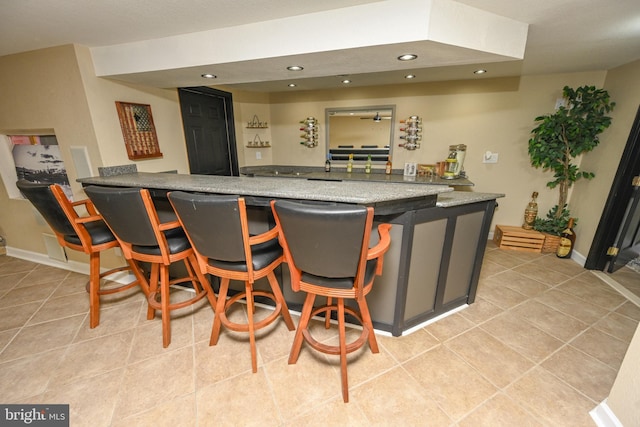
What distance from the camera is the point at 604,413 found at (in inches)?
48.1

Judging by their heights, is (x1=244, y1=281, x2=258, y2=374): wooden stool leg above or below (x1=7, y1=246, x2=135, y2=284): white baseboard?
above

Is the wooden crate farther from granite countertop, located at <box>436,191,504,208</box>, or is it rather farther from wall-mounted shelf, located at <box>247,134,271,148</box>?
wall-mounted shelf, located at <box>247,134,271,148</box>

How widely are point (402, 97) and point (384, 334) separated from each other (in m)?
3.23

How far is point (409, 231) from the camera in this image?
60.7 inches

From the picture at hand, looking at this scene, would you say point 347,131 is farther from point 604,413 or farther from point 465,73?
point 604,413

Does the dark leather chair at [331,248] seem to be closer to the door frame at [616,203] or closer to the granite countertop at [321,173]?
the granite countertop at [321,173]

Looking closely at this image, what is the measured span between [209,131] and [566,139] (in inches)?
179

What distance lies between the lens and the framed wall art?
7.84 ft

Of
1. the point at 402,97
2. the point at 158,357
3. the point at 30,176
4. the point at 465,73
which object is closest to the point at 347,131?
the point at 402,97

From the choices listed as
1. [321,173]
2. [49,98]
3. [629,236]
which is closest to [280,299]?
[321,173]

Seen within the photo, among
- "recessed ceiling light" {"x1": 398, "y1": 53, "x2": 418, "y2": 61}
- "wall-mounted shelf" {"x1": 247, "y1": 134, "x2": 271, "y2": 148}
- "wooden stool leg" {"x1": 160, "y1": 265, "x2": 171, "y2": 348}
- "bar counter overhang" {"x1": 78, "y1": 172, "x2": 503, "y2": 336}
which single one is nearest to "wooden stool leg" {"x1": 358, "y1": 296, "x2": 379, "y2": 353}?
"bar counter overhang" {"x1": 78, "y1": 172, "x2": 503, "y2": 336}

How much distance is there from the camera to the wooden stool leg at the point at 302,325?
140 cm

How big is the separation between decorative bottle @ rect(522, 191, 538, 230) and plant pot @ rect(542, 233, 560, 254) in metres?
0.22

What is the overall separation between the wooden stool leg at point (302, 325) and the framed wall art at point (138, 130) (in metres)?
2.36
